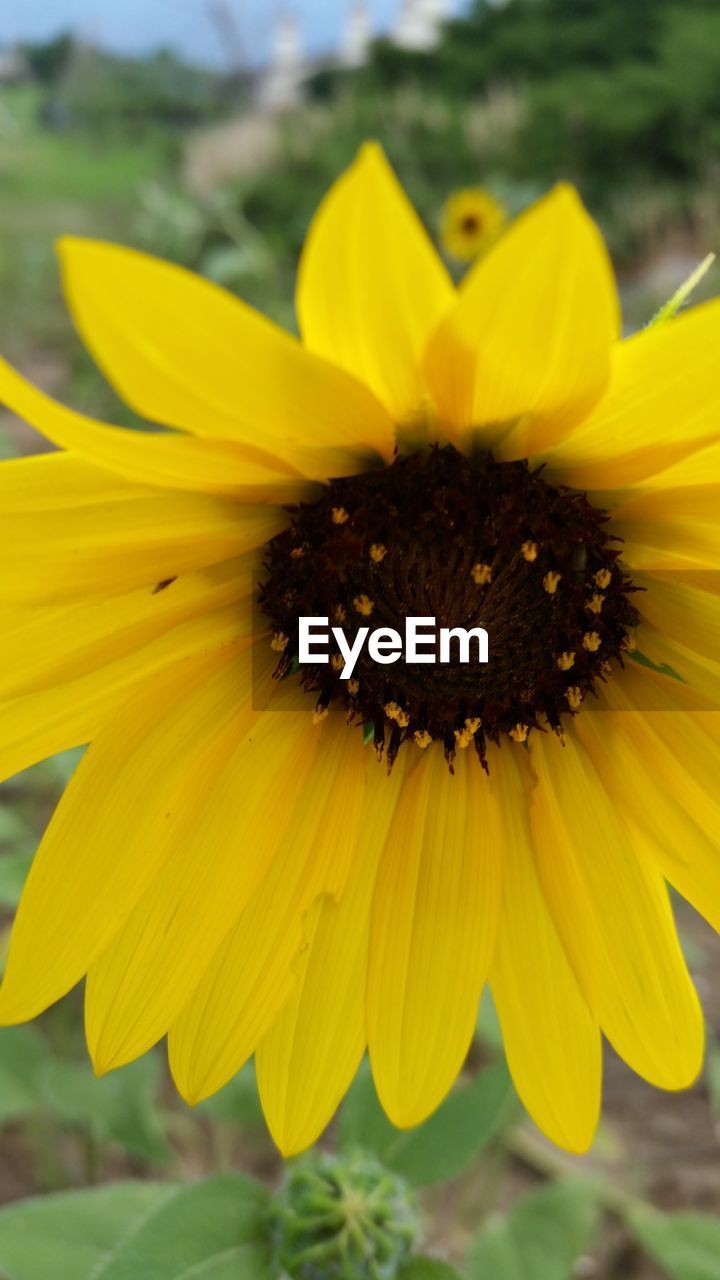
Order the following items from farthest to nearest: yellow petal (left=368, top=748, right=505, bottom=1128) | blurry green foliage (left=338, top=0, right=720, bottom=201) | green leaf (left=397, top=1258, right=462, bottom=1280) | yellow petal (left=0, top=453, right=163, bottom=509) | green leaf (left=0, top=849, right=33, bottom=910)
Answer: blurry green foliage (left=338, top=0, right=720, bottom=201), green leaf (left=0, top=849, right=33, bottom=910), green leaf (left=397, top=1258, right=462, bottom=1280), yellow petal (left=368, top=748, right=505, bottom=1128), yellow petal (left=0, top=453, right=163, bottom=509)

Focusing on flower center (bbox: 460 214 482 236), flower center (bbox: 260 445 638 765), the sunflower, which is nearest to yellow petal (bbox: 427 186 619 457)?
the sunflower

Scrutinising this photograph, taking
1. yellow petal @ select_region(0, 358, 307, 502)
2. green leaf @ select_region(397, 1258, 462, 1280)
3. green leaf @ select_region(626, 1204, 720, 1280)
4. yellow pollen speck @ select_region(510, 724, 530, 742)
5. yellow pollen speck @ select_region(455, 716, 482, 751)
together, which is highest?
yellow petal @ select_region(0, 358, 307, 502)

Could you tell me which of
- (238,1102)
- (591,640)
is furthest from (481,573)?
(238,1102)

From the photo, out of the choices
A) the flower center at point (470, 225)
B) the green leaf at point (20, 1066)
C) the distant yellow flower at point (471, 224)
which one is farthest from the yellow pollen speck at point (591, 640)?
the flower center at point (470, 225)

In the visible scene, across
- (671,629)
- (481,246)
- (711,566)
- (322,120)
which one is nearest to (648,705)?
(671,629)

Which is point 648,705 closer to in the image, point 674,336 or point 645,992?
point 645,992

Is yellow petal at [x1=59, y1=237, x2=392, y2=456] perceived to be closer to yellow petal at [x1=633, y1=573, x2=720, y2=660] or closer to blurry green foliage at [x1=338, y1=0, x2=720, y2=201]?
yellow petal at [x1=633, y1=573, x2=720, y2=660]

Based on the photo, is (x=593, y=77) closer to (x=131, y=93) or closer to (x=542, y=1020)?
(x=131, y=93)
